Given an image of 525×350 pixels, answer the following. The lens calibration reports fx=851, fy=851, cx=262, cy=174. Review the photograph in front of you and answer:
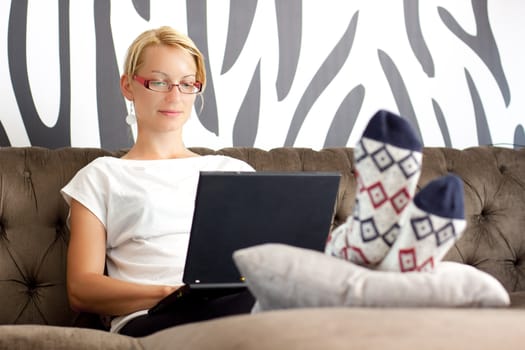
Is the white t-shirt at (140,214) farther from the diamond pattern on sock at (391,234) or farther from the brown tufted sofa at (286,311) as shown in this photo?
the diamond pattern on sock at (391,234)

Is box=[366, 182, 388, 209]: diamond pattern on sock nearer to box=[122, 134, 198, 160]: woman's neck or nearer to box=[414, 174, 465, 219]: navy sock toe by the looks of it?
box=[414, 174, 465, 219]: navy sock toe

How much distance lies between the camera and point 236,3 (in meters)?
2.50

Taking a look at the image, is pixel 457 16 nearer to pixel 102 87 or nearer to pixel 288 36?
pixel 288 36

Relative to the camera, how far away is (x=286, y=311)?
0.97m

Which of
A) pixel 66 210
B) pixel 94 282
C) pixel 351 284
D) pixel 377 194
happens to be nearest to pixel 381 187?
pixel 377 194

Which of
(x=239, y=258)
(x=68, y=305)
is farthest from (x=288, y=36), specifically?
(x=239, y=258)

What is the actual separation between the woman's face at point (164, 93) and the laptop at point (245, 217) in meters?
0.53

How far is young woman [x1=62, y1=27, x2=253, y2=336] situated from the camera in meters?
1.74

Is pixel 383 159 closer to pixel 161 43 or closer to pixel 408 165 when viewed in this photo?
pixel 408 165

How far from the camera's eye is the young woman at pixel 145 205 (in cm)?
174

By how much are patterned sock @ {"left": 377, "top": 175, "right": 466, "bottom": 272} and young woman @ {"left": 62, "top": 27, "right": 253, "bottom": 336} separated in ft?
1.84

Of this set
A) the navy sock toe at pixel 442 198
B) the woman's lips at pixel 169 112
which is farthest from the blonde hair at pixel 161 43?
→ the navy sock toe at pixel 442 198

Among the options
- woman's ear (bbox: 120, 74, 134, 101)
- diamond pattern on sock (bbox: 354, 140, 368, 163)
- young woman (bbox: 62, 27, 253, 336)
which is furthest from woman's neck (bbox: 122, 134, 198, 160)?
diamond pattern on sock (bbox: 354, 140, 368, 163)

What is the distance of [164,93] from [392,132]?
95 cm
